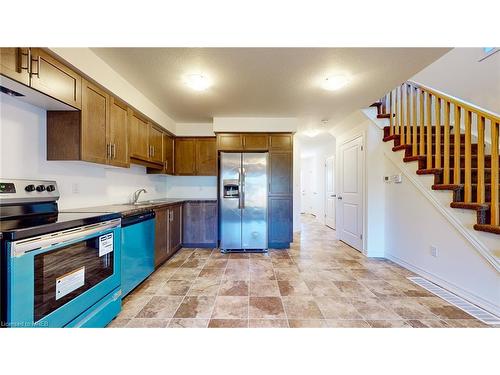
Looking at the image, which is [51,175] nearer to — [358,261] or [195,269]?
[195,269]

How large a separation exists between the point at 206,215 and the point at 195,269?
3.79 feet

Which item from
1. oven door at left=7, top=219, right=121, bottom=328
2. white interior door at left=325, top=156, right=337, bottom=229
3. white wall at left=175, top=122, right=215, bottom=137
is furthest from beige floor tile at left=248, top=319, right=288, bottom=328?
white interior door at left=325, top=156, right=337, bottom=229

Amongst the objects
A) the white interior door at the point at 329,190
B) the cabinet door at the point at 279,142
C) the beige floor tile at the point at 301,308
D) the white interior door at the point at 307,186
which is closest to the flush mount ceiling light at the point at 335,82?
the cabinet door at the point at 279,142

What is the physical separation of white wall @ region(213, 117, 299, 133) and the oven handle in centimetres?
263

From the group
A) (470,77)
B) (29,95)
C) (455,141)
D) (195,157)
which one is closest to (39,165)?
(29,95)

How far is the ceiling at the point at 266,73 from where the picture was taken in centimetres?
191

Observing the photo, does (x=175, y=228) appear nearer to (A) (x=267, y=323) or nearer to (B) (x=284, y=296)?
(B) (x=284, y=296)

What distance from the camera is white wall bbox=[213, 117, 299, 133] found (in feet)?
12.3

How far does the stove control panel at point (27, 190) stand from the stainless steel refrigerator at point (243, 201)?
2.23 metres

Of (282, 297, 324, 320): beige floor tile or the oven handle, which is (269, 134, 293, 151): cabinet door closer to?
(282, 297, 324, 320): beige floor tile

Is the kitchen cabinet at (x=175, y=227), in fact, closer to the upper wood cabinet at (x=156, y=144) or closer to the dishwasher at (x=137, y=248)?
the dishwasher at (x=137, y=248)

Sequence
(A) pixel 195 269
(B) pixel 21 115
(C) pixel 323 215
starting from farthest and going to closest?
(C) pixel 323 215 < (A) pixel 195 269 < (B) pixel 21 115
